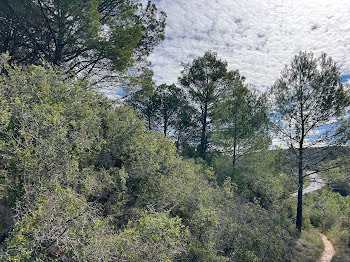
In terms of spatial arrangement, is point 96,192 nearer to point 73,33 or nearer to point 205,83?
point 73,33

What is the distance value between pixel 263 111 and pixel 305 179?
4.45 m

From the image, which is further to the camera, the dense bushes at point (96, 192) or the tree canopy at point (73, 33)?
the tree canopy at point (73, 33)

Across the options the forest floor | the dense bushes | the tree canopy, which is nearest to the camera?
the dense bushes

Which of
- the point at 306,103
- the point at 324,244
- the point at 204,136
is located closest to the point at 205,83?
the point at 204,136

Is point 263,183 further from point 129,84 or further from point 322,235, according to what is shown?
point 129,84

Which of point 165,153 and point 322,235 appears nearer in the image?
point 165,153

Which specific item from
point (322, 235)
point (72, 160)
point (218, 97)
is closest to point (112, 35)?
point (72, 160)

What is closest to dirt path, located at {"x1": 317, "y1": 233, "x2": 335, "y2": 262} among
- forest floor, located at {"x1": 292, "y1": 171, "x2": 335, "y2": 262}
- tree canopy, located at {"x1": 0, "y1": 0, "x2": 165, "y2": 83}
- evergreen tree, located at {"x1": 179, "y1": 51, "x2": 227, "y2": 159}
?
forest floor, located at {"x1": 292, "y1": 171, "x2": 335, "y2": 262}

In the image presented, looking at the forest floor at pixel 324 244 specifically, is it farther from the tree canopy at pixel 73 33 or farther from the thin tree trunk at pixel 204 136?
the tree canopy at pixel 73 33

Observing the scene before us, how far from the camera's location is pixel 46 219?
3197mm

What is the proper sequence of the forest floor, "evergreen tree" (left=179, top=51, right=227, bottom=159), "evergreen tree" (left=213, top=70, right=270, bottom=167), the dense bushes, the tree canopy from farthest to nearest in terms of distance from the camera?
1. "evergreen tree" (left=179, top=51, right=227, bottom=159)
2. "evergreen tree" (left=213, top=70, right=270, bottom=167)
3. the forest floor
4. the tree canopy
5. the dense bushes

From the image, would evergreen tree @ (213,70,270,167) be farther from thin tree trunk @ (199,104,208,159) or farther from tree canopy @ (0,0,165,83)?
tree canopy @ (0,0,165,83)

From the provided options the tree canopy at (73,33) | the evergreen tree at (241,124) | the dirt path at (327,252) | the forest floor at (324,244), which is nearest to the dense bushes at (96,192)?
the dirt path at (327,252)

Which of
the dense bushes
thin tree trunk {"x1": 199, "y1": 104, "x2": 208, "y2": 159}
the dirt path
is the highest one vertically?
thin tree trunk {"x1": 199, "y1": 104, "x2": 208, "y2": 159}
